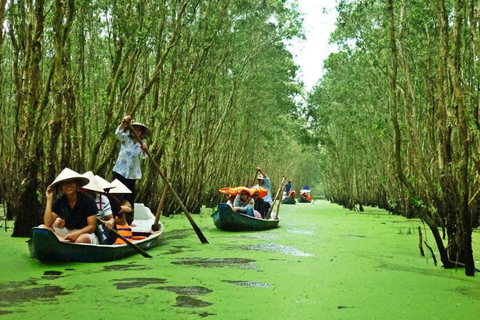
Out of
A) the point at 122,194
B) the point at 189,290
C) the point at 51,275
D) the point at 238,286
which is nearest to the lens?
the point at 189,290

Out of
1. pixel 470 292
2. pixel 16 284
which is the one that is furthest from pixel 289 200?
pixel 16 284

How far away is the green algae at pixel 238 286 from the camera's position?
4.03m

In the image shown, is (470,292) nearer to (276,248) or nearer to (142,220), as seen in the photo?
(276,248)

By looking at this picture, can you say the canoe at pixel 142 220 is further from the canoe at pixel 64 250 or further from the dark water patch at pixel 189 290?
the dark water patch at pixel 189 290

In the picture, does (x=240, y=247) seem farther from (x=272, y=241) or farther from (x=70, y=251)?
(x=70, y=251)

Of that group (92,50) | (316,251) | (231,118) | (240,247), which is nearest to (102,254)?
(240,247)

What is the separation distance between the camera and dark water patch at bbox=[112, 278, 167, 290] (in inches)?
188

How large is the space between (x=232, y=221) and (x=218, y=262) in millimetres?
3951

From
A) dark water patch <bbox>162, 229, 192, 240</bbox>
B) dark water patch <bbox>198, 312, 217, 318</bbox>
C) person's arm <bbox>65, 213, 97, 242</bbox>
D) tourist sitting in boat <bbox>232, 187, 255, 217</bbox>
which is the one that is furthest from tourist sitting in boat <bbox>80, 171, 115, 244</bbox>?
tourist sitting in boat <bbox>232, 187, 255, 217</bbox>

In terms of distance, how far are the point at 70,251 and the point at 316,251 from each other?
353 cm

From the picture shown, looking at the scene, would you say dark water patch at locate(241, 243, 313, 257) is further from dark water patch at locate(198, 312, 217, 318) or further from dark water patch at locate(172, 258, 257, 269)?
dark water patch at locate(198, 312, 217, 318)

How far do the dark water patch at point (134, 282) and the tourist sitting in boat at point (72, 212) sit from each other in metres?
1.01

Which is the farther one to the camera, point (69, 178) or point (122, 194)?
point (122, 194)

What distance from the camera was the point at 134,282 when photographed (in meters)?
4.98
